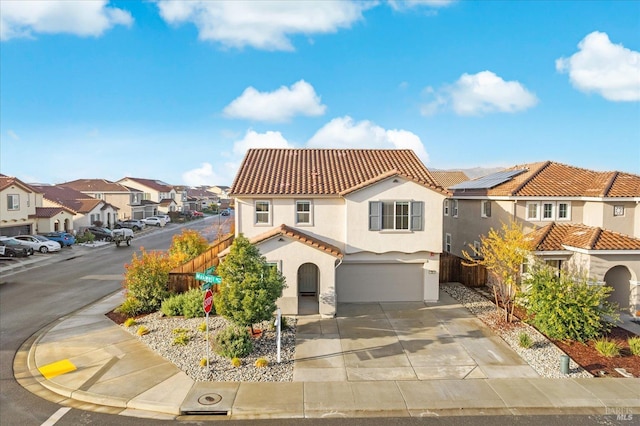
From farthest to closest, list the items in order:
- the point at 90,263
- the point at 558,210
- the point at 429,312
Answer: the point at 90,263 < the point at 558,210 < the point at 429,312

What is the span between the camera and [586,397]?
11.1 metres

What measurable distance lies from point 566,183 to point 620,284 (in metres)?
6.41

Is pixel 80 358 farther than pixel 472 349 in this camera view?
No

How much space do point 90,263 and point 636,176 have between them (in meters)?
38.6

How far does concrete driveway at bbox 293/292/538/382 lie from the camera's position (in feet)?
41.3

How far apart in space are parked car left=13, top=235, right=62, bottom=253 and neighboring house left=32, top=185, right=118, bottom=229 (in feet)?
34.5

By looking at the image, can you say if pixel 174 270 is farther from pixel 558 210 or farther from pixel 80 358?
pixel 558 210

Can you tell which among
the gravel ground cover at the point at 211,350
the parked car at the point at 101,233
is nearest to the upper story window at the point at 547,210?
the gravel ground cover at the point at 211,350

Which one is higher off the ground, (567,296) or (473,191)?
(473,191)

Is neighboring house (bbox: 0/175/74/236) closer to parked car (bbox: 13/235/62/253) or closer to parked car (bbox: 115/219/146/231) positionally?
parked car (bbox: 13/235/62/253)

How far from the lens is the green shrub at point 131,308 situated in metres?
17.9

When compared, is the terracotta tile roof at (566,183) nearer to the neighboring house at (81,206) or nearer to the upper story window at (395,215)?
the upper story window at (395,215)

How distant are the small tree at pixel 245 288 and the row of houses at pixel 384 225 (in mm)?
3224

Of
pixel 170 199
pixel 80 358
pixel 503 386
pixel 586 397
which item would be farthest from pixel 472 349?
pixel 170 199
